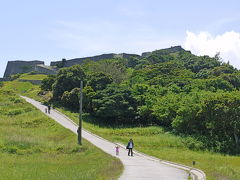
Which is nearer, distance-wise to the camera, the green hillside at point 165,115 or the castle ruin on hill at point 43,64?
the green hillside at point 165,115

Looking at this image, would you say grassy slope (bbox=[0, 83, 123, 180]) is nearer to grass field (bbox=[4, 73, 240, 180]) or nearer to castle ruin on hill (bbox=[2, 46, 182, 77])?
grass field (bbox=[4, 73, 240, 180])

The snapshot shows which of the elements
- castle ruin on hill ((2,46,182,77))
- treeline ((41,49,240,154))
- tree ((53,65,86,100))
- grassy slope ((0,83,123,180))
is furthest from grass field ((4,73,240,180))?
castle ruin on hill ((2,46,182,77))

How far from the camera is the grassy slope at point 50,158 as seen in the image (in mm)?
15898

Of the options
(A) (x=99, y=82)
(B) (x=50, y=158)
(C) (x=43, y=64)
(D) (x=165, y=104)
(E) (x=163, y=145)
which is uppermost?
(C) (x=43, y=64)

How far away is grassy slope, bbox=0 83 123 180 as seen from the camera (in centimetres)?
1590

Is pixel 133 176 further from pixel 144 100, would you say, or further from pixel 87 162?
pixel 144 100

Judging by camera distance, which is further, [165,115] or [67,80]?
[67,80]

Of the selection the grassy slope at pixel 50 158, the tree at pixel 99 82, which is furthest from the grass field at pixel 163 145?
the tree at pixel 99 82

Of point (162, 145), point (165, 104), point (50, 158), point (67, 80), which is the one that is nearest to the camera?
point (50, 158)

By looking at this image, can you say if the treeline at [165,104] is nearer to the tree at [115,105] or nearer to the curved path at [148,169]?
the tree at [115,105]

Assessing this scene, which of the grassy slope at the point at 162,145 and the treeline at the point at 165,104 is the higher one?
the treeline at the point at 165,104

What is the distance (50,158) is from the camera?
22.4m

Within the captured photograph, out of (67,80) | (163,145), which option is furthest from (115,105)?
(67,80)

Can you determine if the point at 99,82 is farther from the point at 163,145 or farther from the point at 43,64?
the point at 43,64
